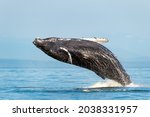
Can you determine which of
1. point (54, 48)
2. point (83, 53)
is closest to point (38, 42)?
point (54, 48)

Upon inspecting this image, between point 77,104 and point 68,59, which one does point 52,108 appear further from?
point 68,59

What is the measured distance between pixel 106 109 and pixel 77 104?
90 cm

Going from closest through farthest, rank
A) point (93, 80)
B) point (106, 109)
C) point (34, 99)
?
point (106, 109) → point (34, 99) → point (93, 80)

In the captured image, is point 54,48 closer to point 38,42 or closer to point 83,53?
point 38,42

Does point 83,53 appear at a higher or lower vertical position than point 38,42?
lower

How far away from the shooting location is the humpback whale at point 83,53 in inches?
1001

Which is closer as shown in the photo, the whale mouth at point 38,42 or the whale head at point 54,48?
the whale head at point 54,48

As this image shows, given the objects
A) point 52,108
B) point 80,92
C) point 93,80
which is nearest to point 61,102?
point 52,108

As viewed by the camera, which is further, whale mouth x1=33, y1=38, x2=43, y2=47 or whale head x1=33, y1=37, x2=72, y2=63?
whale mouth x1=33, y1=38, x2=43, y2=47

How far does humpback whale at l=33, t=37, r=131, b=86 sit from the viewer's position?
25.4m

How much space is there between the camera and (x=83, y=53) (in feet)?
83.7

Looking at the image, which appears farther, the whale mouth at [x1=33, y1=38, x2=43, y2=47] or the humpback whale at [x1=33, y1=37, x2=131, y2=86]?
the whale mouth at [x1=33, y1=38, x2=43, y2=47]

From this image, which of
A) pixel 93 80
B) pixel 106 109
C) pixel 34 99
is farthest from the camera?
pixel 93 80

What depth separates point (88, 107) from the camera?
22.7 m
